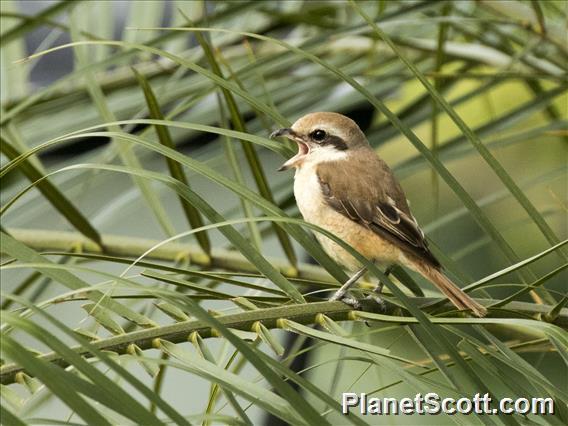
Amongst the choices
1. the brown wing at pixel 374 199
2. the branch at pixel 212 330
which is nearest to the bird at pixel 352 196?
the brown wing at pixel 374 199

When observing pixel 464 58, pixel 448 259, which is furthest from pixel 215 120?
pixel 448 259

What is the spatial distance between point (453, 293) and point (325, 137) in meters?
0.46

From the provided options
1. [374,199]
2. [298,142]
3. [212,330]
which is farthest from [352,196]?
[212,330]

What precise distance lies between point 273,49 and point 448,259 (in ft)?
3.75

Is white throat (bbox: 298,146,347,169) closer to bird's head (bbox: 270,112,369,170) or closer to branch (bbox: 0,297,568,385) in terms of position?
bird's head (bbox: 270,112,369,170)

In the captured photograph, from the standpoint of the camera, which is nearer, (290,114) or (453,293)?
(453,293)

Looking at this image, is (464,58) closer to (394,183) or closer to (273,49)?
(273,49)

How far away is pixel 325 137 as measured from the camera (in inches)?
58.3

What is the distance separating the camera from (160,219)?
1.27 metres

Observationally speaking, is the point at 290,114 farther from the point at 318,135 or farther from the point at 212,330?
the point at 212,330

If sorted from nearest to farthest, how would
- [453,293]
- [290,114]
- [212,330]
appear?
[212,330]
[453,293]
[290,114]

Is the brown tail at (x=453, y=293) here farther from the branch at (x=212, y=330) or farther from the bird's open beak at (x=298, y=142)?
the bird's open beak at (x=298, y=142)

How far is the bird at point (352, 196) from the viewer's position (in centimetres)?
135

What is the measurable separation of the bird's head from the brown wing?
20 millimetres
